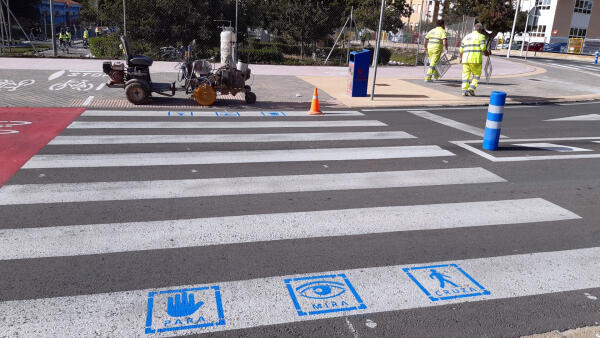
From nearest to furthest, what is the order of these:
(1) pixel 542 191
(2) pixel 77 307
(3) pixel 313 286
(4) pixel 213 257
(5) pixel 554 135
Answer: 1. (2) pixel 77 307
2. (3) pixel 313 286
3. (4) pixel 213 257
4. (1) pixel 542 191
5. (5) pixel 554 135

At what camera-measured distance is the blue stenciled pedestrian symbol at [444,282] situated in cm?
381

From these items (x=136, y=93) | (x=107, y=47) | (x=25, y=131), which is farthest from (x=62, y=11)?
(x=25, y=131)

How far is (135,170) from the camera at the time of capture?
6617mm

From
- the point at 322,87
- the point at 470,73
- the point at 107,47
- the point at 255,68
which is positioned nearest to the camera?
the point at 470,73

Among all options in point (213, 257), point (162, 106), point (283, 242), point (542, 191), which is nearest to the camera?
point (213, 257)

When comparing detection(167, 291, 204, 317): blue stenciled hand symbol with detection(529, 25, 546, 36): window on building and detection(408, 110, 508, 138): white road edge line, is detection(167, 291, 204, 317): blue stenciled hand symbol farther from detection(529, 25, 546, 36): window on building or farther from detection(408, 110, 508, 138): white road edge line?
detection(529, 25, 546, 36): window on building

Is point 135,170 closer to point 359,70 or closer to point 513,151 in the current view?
point 513,151

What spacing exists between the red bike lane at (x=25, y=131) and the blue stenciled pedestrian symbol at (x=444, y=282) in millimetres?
5051

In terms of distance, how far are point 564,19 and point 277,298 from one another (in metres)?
75.0

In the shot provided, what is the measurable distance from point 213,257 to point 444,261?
208 centimetres

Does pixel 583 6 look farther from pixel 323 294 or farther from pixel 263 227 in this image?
pixel 323 294

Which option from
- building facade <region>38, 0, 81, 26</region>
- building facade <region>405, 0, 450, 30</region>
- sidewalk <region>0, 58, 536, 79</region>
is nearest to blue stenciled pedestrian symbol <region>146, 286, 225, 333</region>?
sidewalk <region>0, 58, 536, 79</region>

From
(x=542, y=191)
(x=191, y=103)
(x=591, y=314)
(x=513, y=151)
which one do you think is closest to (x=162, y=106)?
(x=191, y=103)

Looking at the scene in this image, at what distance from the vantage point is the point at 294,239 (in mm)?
4695
